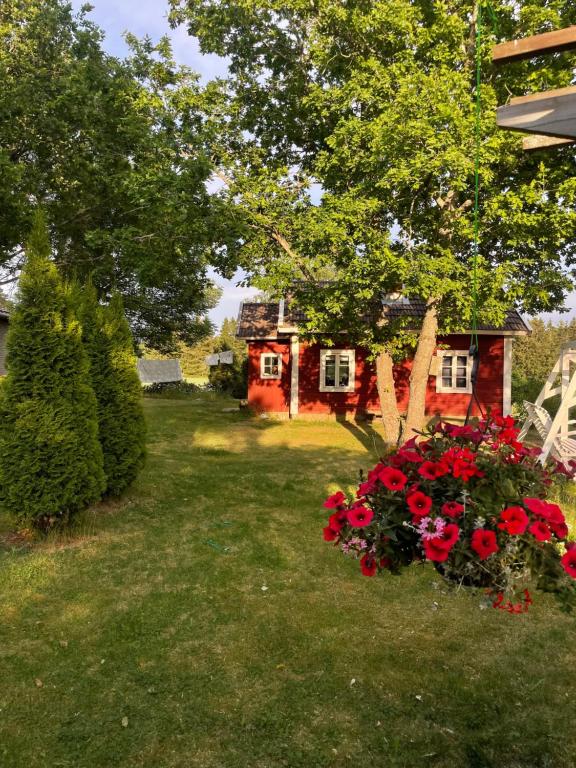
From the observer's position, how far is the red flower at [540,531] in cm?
221

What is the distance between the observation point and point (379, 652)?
4078 mm

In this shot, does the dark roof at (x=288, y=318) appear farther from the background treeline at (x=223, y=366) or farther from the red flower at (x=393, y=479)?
the red flower at (x=393, y=479)

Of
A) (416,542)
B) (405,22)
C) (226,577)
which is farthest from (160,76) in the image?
(416,542)

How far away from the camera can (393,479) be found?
8.23 ft

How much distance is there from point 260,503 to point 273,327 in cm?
1164

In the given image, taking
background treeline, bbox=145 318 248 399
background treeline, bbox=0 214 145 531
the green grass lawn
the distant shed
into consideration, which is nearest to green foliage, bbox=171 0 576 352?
background treeline, bbox=0 214 145 531

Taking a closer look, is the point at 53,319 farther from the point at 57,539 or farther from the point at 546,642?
the point at 546,642

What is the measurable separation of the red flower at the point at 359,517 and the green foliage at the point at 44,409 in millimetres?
4772

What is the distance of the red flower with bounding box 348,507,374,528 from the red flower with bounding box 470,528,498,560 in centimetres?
49

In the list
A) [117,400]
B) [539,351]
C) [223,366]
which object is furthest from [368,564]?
[539,351]

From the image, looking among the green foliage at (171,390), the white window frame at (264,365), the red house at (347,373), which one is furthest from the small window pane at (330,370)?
the green foliage at (171,390)

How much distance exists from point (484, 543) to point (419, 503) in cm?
33

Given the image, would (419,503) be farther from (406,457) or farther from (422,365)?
(422,365)

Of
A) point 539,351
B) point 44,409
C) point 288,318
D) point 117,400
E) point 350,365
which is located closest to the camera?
point 44,409
